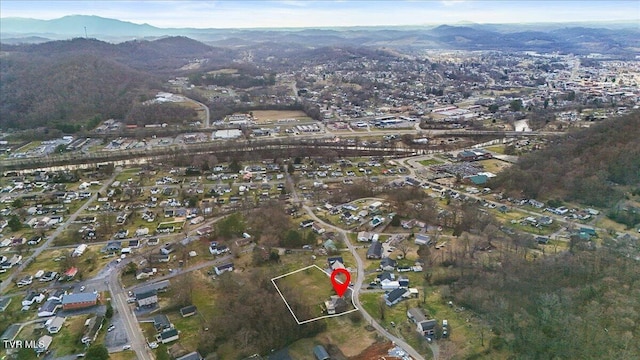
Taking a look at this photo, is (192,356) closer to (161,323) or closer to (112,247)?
(161,323)

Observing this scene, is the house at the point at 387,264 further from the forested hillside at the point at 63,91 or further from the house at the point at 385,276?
the forested hillside at the point at 63,91

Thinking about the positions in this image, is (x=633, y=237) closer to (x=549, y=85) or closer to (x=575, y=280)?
(x=575, y=280)

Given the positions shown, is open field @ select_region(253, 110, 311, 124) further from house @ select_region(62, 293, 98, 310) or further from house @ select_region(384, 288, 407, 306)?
house @ select_region(384, 288, 407, 306)

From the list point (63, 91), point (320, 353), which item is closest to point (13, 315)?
point (320, 353)

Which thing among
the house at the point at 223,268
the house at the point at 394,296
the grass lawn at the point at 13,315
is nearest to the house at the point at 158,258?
the house at the point at 223,268

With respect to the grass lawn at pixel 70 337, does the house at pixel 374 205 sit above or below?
below

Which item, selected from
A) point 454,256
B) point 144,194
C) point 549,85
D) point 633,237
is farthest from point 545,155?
point 549,85

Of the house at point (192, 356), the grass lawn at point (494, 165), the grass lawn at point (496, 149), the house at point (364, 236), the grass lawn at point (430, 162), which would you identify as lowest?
the grass lawn at point (430, 162)
